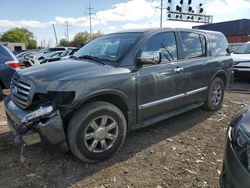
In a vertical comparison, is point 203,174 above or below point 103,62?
below

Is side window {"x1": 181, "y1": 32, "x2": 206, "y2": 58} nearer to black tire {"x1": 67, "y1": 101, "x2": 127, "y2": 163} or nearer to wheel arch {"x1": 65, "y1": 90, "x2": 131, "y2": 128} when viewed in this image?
wheel arch {"x1": 65, "y1": 90, "x2": 131, "y2": 128}

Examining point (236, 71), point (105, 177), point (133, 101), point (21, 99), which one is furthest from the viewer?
point (236, 71)

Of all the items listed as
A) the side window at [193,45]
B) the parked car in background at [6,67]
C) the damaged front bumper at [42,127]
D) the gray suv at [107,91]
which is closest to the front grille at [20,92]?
the gray suv at [107,91]

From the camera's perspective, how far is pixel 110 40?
4.53 metres

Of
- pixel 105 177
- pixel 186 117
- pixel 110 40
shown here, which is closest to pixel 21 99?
pixel 105 177

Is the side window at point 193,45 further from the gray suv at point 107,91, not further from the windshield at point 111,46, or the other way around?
the windshield at point 111,46

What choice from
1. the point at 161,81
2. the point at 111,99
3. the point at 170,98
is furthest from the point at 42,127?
the point at 170,98

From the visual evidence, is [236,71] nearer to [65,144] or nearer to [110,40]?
[110,40]

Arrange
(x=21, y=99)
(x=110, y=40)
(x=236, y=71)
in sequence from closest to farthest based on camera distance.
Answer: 1. (x=21, y=99)
2. (x=110, y=40)
3. (x=236, y=71)

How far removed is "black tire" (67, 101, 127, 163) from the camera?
3.26 meters

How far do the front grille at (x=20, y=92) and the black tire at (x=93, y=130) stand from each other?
708 millimetres

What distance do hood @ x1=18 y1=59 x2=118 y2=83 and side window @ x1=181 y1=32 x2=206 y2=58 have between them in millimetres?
1798

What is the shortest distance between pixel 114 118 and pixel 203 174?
1333mm

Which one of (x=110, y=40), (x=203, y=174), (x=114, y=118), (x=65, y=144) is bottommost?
(x=203, y=174)
